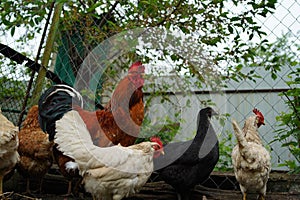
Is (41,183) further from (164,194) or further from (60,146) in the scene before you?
(164,194)

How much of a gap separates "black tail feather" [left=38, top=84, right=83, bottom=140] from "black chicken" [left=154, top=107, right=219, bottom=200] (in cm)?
74

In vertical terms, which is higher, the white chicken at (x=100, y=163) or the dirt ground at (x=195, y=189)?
the white chicken at (x=100, y=163)

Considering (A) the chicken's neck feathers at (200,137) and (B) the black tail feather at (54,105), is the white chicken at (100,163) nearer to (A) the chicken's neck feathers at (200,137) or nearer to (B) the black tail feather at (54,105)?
(B) the black tail feather at (54,105)

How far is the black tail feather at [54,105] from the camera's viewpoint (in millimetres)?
2078

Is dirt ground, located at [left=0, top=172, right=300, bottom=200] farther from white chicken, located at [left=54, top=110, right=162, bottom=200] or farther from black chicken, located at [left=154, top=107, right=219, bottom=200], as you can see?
white chicken, located at [left=54, top=110, right=162, bottom=200]

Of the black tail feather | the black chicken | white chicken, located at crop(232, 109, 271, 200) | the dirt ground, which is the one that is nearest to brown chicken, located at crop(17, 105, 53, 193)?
the dirt ground

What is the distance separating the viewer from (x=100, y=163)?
6.18 ft

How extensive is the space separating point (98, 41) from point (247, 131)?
1464 mm

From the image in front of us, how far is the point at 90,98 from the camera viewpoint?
2.72 metres

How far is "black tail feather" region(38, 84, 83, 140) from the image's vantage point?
6.82 ft

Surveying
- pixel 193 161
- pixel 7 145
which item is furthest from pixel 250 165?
pixel 7 145

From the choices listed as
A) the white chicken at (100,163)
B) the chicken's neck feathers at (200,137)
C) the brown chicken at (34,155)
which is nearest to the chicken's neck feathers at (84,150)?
the white chicken at (100,163)

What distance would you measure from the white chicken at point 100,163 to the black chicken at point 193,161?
0.96 feet

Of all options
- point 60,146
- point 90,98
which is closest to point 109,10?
point 90,98
